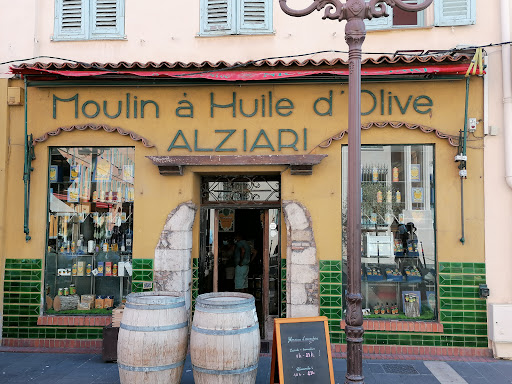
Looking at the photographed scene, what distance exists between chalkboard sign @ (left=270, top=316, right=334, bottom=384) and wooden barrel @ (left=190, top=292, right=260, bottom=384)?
261 mm

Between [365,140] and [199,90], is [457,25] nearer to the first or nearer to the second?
[365,140]

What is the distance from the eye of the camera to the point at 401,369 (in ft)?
20.7

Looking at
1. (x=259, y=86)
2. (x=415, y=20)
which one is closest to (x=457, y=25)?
(x=415, y=20)

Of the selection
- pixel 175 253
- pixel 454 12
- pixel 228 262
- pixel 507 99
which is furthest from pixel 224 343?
pixel 454 12

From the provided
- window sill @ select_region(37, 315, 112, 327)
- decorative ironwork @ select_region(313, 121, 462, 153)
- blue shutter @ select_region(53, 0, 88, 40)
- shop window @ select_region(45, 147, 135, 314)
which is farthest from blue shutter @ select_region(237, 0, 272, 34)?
window sill @ select_region(37, 315, 112, 327)

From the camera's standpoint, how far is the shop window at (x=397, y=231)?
7062 mm

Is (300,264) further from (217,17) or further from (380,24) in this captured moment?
(217,17)

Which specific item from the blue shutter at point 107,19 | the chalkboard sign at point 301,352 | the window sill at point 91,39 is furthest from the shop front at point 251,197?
the chalkboard sign at point 301,352

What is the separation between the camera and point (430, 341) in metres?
6.84

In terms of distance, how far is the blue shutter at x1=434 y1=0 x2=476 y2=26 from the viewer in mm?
7117

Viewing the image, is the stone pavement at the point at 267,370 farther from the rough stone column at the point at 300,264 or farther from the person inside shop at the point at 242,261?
the person inside shop at the point at 242,261

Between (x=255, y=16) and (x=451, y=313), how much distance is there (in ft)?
17.8

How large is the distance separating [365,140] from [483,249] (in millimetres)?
2329

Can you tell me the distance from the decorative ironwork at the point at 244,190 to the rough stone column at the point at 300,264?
2.14 feet
